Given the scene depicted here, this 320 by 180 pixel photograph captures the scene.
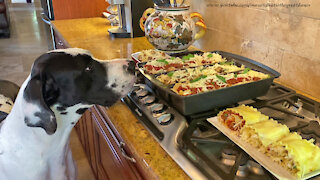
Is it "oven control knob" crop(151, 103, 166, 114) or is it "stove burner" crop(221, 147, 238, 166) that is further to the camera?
"oven control knob" crop(151, 103, 166, 114)

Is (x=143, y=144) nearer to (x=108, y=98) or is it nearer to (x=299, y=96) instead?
(x=108, y=98)

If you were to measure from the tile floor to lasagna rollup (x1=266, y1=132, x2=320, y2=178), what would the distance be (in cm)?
147

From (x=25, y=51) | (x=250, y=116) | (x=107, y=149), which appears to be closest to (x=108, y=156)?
(x=107, y=149)

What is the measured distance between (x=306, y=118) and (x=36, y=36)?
18.9ft

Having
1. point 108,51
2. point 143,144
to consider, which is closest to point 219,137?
point 143,144

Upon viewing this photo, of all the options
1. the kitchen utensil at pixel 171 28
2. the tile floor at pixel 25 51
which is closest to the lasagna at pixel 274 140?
the kitchen utensil at pixel 171 28

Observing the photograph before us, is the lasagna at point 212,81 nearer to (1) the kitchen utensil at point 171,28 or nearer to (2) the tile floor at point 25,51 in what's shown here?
(1) the kitchen utensil at point 171,28

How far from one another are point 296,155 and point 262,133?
0.10 m

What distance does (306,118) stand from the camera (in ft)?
2.93

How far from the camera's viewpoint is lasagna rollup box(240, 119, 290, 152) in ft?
2.35

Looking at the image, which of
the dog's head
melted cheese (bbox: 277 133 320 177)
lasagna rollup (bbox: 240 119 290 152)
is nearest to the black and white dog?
the dog's head

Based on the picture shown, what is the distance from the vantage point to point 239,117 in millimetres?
815

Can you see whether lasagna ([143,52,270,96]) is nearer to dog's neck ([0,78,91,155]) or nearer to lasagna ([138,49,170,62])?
lasagna ([138,49,170,62])

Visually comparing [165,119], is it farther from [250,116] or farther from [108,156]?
[108,156]
